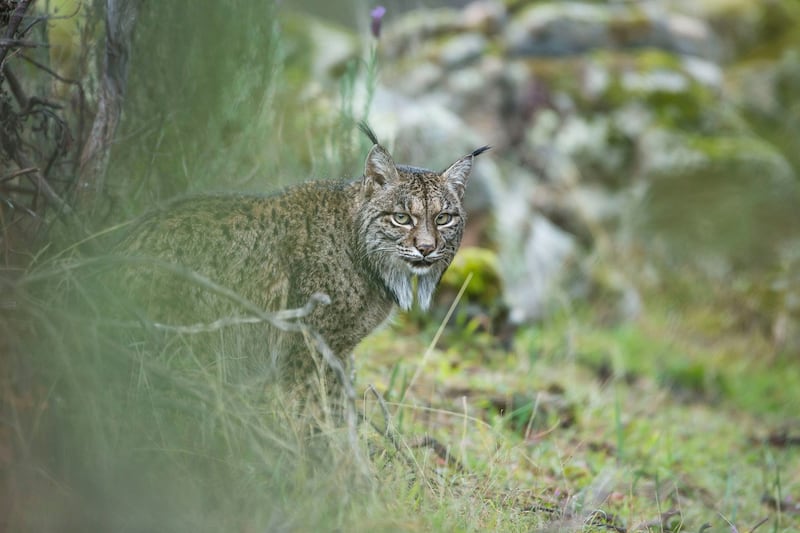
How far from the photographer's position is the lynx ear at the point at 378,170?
366cm

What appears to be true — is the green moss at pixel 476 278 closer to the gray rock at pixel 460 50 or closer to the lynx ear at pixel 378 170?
the lynx ear at pixel 378 170

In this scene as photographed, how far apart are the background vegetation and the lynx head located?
43 centimetres

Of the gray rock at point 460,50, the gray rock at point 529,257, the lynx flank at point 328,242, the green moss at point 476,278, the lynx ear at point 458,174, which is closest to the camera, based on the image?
the lynx flank at point 328,242

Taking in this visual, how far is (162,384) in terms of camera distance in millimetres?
2699

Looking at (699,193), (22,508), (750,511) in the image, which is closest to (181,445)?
(22,508)

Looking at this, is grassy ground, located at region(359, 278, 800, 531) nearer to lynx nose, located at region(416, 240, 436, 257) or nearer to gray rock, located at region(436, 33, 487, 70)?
lynx nose, located at region(416, 240, 436, 257)

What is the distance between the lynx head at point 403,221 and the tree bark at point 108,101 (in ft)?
3.81

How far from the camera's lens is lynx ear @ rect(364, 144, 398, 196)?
12.0 feet

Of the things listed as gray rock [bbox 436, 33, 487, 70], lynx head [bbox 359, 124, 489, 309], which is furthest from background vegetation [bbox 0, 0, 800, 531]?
gray rock [bbox 436, 33, 487, 70]

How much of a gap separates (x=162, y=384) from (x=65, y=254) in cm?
78

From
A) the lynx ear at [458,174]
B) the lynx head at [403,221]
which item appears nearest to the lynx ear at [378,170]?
the lynx head at [403,221]

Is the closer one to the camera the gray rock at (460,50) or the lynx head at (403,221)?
the lynx head at (403,221)

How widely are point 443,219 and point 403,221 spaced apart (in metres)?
0.20

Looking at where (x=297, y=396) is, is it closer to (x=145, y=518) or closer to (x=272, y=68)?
(x=145, y=518)
